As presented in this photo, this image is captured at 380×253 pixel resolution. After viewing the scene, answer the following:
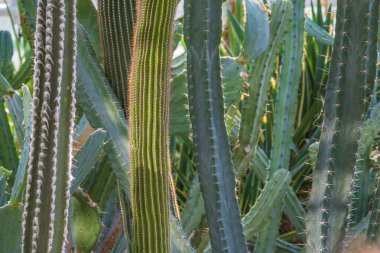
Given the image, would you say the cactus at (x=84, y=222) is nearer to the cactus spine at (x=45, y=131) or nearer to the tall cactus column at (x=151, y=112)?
the tall cactus column at (x=151, y=112)

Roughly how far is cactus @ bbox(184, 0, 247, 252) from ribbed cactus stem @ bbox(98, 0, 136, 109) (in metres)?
0.15

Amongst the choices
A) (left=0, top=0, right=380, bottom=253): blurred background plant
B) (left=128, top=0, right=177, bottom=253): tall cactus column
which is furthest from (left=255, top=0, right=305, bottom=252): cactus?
(left=128, top=0, right=177, bottom=253): tall cactus column

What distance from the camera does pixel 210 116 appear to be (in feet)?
4.84

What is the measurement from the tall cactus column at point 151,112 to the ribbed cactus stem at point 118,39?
0.33 metres

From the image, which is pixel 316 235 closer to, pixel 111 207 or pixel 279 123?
pixel 111 207

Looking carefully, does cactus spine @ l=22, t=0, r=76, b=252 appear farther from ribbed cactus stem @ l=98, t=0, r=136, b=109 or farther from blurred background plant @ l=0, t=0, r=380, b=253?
ribbed cactus stem @ l=98, t=0, r=136, b=109

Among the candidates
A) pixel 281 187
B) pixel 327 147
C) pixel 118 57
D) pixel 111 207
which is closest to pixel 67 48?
pixel 118 57

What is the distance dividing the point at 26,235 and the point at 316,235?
677 millimetres

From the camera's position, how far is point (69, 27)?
1.08 m

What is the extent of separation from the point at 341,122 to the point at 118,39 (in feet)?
1.68

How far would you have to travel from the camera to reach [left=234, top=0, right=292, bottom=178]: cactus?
2.16m

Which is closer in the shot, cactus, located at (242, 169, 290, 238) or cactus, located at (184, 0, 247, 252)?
cactus, located at (184, 0, 247, 252)

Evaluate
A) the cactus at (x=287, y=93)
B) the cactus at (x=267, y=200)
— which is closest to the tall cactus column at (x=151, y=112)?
the cactus at (x=267, y=200)

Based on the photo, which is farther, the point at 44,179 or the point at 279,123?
the point at 279,123
